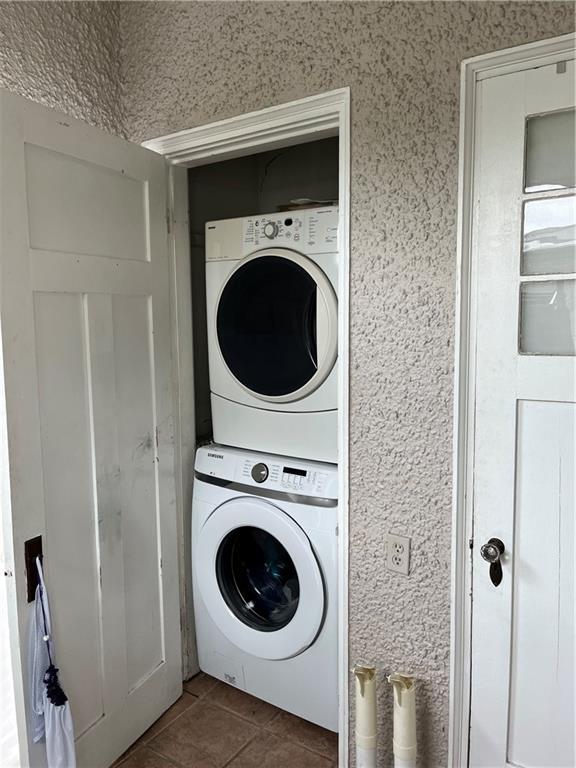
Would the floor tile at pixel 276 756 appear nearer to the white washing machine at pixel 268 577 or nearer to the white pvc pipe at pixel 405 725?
the white washing machine at pixel 268 577

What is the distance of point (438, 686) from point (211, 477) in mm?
1025

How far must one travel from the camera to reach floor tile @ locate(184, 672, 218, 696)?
224 cm

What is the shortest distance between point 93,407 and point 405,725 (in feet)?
4.16

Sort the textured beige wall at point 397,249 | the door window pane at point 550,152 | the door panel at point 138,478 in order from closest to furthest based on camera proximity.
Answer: the door window pane at point 550,152 < the textured beige wall at point 397,249 < the door panel at point 138,478

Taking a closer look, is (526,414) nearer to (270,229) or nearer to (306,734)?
(270,229)

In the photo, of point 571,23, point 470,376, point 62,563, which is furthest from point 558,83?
point 62,563

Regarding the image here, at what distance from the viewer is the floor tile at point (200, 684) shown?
7.34 feet

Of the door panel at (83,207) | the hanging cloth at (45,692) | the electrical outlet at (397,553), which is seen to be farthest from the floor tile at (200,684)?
the door panel at (83,207)

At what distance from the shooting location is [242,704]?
7.14 feet

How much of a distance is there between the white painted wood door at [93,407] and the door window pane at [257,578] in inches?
8.2

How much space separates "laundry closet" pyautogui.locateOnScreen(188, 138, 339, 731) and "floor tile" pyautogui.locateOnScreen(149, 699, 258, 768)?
0.13 meters

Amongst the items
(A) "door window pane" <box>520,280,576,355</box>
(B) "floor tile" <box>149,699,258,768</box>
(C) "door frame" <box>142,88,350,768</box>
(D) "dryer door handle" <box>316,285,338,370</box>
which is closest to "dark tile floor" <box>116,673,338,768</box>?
(B) "floor tile" <box>149,699,258,768</box>

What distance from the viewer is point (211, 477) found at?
2127 millimetres

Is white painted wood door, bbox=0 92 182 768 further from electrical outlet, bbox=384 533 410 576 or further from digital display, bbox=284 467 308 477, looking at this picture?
electrical outlet, bbox=384 533 410 576
